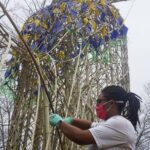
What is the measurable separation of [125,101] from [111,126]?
0.25 m

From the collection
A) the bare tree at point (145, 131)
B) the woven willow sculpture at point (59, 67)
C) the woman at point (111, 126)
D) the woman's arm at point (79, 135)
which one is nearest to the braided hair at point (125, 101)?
the woman at point (111, 126)

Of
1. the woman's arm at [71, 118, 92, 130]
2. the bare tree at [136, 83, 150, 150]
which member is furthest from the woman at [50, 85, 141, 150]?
the bare tree at [136, 83, 150, 150]

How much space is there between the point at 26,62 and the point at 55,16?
572 mm

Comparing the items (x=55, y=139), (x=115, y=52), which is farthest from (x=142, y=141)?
(x=55, y=139)

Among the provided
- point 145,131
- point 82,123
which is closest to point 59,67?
point 82,123

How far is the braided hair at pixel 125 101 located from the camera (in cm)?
243

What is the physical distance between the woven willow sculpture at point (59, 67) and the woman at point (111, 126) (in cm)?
50

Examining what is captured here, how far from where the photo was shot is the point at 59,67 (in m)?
3.39

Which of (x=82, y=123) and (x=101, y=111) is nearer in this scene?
(x=101, y=111)

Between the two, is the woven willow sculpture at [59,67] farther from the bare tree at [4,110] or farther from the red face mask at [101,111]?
the red face mask at [101,111]

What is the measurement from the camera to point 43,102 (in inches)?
117

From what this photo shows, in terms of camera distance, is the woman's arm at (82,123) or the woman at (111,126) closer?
the woman at (111,126)

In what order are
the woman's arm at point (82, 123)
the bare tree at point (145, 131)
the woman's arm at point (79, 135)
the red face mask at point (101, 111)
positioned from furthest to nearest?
the bare tree at point (145, 131) < the woman's arm at point (82, 123) < the red face mask at point (101, 111) < the woman's arm at point (79, 135)

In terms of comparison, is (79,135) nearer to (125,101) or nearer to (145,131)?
(125,101)
